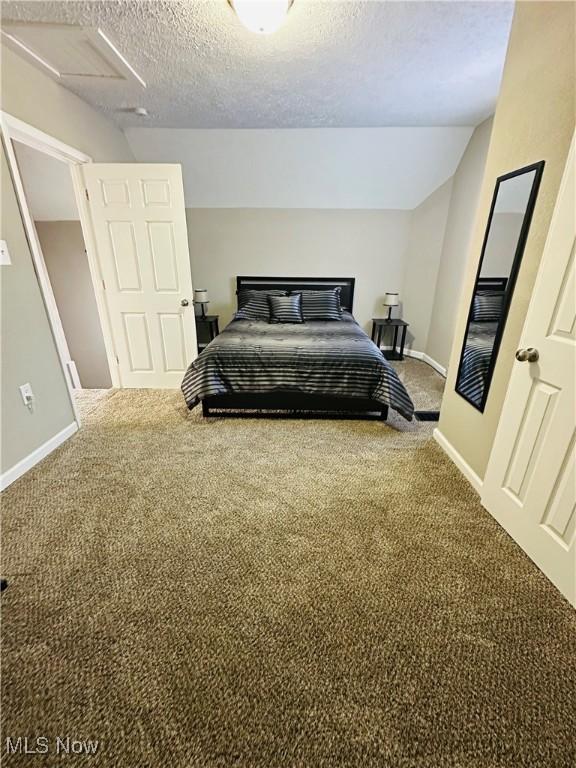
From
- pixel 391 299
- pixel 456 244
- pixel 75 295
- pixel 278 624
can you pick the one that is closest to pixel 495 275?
pixel 278 624

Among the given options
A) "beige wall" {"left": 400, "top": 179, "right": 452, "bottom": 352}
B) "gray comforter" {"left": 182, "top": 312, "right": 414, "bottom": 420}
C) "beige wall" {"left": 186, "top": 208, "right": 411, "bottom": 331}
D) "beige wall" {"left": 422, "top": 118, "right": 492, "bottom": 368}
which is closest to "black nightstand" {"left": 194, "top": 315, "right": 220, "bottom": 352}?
"beige wall" {"left": 186, "top": 208, "right": 411, "bottom": 331}

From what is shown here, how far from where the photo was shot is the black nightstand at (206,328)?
14.4 ft

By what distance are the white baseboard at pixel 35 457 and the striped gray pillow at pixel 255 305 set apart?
2.17 m

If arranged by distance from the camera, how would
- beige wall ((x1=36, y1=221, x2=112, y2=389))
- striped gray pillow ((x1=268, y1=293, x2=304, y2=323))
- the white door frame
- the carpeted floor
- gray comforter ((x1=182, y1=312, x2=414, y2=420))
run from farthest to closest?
1. striped gray pillow ((x1=268, y1=293, x2=304, y2=323))
2. beige wall ((x1=36, y1=221, x2=112, y2=389))
3. gray comforter ((x1=182, y1=312, x2=414, y2=420))
4. the white door frame
5. the carpeted floor

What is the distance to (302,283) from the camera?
446cm

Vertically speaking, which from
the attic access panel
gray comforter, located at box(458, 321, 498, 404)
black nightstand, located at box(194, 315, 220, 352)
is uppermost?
the attic access panel

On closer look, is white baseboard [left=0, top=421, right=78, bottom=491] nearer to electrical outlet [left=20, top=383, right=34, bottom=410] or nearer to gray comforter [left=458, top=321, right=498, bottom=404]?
electrical outlet [left=20, top=383, right=34, bottom=410]

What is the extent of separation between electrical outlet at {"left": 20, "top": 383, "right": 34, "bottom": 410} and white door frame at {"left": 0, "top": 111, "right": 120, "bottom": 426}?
0.32 metres

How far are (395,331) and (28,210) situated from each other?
13.3 ft

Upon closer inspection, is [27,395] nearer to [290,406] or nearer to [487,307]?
[290,406]

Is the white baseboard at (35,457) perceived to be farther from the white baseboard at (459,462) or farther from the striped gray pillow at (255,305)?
the white baseboard at (459,462)

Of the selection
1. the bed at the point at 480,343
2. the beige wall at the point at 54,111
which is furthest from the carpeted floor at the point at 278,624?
the beige wall at the point at 54,111

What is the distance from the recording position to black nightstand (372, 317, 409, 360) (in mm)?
4340

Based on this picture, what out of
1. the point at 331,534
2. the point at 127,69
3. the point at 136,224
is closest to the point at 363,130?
the point at 127,69
